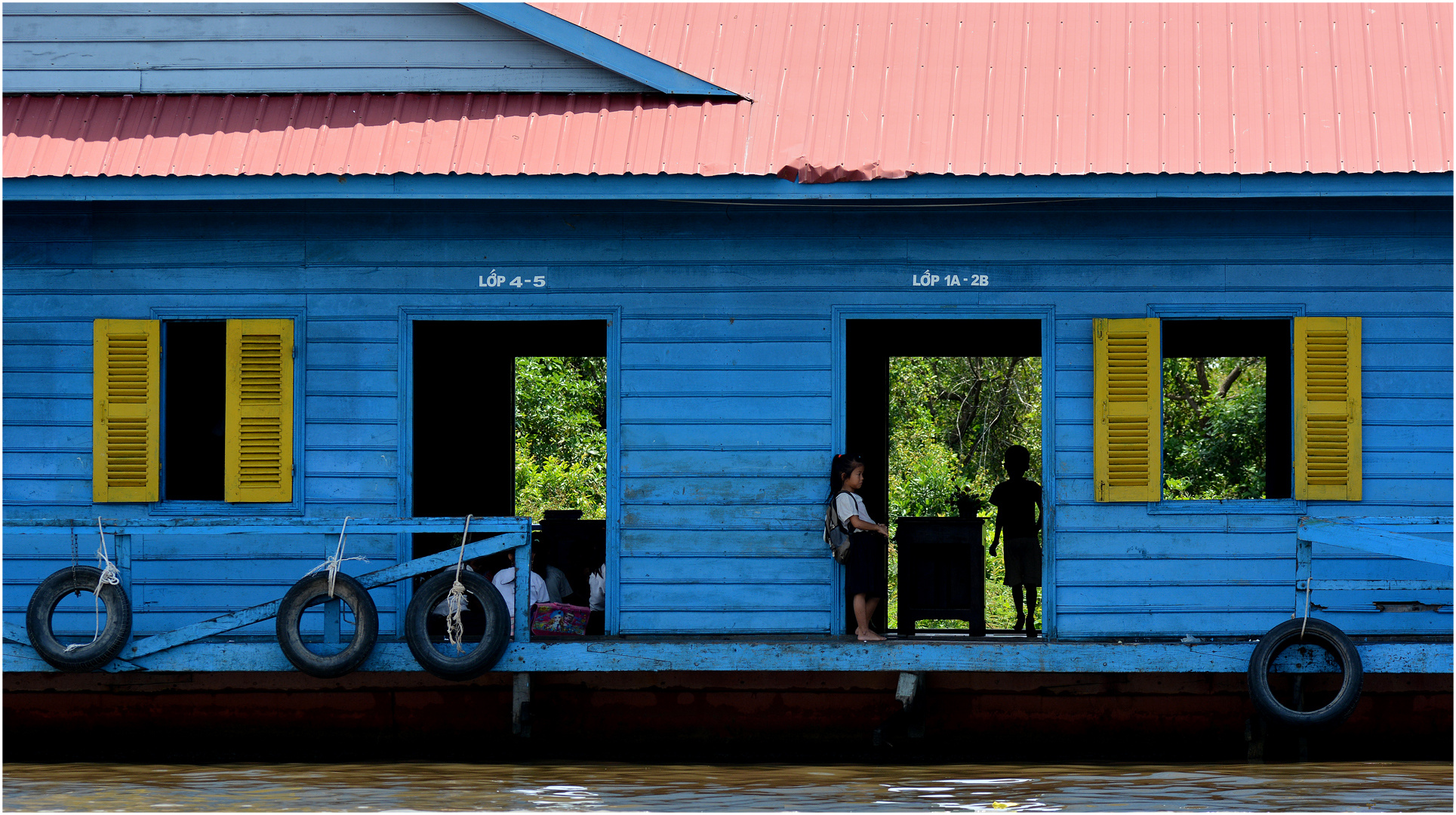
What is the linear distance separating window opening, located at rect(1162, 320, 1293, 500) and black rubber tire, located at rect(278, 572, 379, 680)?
540 cm

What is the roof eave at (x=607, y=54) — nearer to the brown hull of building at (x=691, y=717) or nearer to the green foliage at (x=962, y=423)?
the brown hull of building at (x=691, y=717)

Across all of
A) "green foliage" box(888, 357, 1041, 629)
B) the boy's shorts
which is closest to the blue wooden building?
the boy's shorts

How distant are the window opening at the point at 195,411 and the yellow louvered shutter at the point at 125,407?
0.61 metres

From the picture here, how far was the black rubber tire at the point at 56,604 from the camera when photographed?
862 centimetres

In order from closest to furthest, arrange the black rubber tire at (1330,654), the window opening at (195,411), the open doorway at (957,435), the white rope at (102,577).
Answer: the black rubber tire at (1330,654)
the white rope at (102,577)
the window opening at (195,411)
the open doorway at (957,435)

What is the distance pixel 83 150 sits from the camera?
8.95 m

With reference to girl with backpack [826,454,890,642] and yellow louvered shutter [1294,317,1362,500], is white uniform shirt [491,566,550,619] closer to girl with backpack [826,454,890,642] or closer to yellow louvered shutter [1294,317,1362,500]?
girl with backpack [826,454,890,642]

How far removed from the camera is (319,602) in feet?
28.3

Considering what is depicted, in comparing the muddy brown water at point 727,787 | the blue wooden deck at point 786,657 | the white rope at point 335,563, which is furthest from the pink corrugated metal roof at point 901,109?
the muddy brown water at point 727,787

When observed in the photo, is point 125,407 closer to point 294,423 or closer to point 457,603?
point 294,423

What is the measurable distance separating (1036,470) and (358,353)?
11852mm

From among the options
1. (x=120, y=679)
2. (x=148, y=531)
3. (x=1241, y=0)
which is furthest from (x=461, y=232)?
(x=1241, y=0)

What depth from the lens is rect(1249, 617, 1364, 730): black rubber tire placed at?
27.2 feet

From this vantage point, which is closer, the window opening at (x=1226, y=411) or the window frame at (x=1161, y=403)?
the window frame at (x=1161, y=403)
